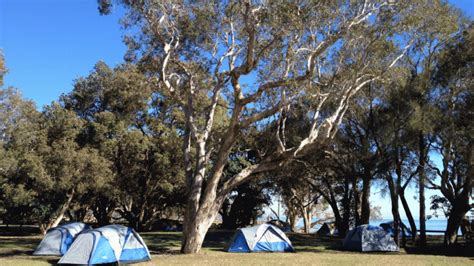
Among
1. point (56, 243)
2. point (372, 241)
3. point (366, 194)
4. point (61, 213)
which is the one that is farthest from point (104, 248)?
point (366, 194)

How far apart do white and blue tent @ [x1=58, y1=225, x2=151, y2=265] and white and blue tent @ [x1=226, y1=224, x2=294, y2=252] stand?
5.05 m

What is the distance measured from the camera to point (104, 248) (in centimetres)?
1362

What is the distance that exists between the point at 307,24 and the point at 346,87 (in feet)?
12.5

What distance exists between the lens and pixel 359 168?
87.1ft

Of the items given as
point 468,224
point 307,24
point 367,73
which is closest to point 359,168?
point 468,224

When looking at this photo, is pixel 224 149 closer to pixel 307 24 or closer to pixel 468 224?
pixel 307 24

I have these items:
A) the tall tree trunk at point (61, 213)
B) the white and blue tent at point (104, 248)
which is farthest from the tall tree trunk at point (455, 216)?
the tall tree trunk at point (61, 213)

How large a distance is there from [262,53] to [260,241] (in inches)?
305

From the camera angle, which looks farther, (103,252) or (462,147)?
(462,147)

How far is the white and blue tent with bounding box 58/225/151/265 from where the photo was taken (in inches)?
A: 528

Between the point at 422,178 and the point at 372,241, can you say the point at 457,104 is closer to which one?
the point at 422,178

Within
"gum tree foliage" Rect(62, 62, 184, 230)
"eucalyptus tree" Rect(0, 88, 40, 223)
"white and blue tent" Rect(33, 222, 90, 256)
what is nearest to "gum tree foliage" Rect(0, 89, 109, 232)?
"eucalyptus tree" Rect(0, 88, 40, 223)

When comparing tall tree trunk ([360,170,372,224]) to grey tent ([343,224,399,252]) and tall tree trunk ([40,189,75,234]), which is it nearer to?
grey tent ([343,224,399,252])

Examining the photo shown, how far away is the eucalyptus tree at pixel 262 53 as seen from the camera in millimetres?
16641
